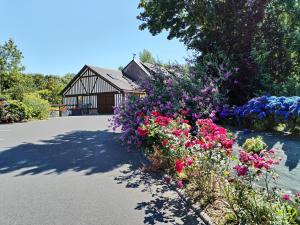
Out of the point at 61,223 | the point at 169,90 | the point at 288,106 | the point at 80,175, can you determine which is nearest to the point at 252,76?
the point at 169,90

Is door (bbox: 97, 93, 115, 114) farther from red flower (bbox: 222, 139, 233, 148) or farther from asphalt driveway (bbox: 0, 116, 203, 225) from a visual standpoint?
red flower (bbox: 222, 139, 233, 148)

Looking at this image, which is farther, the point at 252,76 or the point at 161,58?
the point at 161,58

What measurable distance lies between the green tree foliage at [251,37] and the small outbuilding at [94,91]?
1898 cm

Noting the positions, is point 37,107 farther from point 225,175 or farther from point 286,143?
point 225,175

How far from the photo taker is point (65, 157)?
22.3 ft

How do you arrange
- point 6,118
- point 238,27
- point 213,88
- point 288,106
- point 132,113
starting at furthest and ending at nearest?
point 6,118 < point 238,27 < point 132,113 < point 213,88 < point 288,106

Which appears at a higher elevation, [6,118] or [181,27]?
[181,27]

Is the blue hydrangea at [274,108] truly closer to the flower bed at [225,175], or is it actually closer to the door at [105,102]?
the flower bed at [225,175]

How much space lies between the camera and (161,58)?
10.3 meters

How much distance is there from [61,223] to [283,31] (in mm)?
9136

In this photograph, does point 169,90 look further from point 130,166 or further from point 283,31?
point 283,31

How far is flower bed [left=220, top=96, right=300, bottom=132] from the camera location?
5.06m

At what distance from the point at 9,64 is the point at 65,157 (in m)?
27.8

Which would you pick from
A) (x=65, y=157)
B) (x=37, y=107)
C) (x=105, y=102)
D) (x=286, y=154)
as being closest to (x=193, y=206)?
(x=286, y=154)
